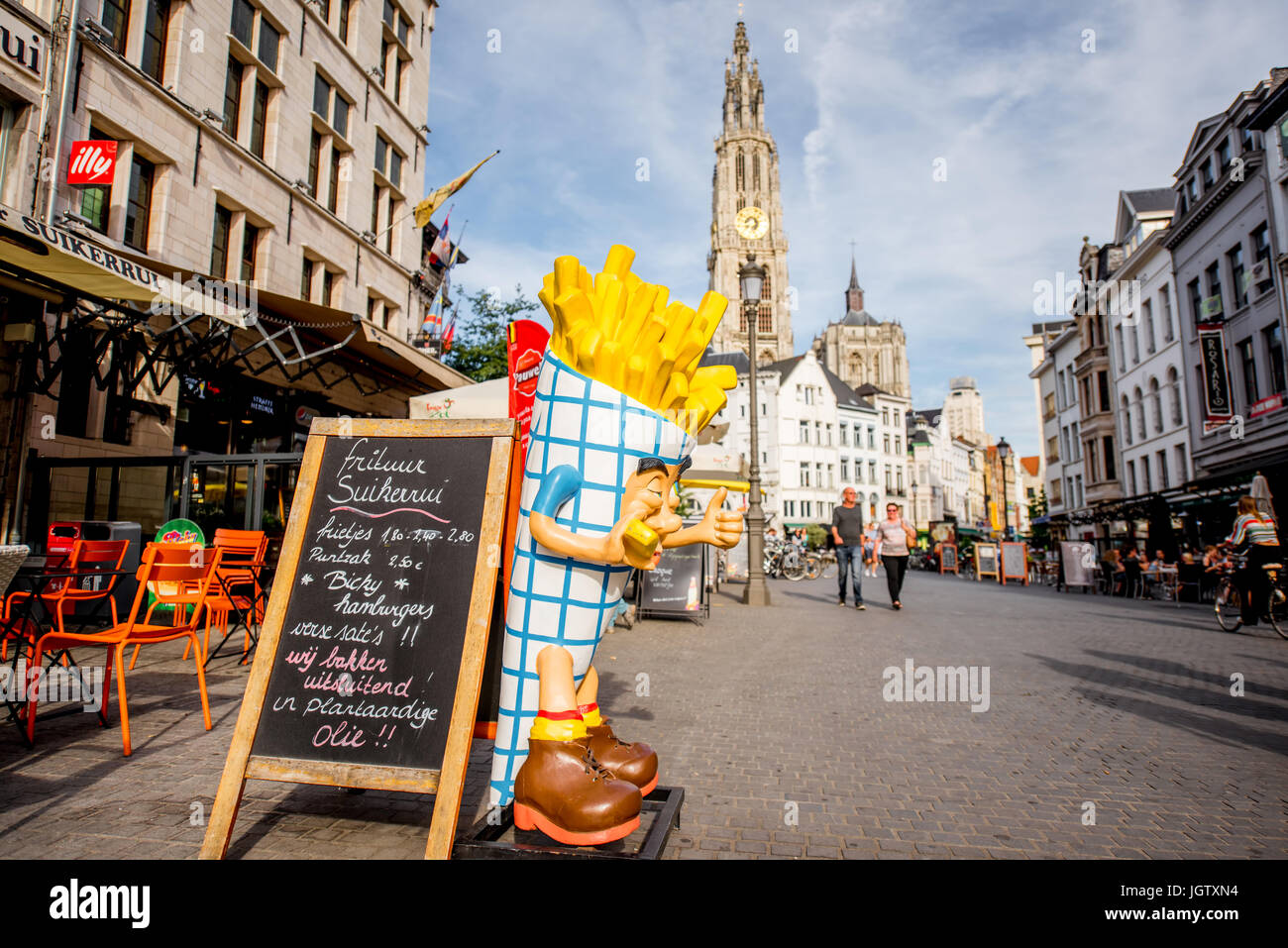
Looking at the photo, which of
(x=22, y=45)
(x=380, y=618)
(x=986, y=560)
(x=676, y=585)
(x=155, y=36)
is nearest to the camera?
(x=380, y=618)

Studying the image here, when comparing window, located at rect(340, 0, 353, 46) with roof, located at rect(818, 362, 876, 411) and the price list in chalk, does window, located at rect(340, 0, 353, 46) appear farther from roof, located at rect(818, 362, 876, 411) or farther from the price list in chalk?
roof, located at rect(818, 362, 876, 411)

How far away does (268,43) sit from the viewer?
1484 centimetres

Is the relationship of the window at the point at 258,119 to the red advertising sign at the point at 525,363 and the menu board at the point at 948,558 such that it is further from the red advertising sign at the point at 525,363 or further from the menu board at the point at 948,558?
the menu board at the point at 948,558

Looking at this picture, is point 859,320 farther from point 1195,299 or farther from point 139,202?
point 139,202

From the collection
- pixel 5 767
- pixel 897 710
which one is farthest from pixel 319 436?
pixel 897 710

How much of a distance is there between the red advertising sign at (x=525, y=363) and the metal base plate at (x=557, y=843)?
225cm

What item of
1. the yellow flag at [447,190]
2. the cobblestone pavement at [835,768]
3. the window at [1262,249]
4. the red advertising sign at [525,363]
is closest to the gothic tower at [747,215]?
the window at [1262,249]

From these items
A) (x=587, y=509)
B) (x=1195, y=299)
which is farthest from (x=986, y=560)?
(x=587, y=509)

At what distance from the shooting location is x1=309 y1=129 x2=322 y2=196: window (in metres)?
16.4

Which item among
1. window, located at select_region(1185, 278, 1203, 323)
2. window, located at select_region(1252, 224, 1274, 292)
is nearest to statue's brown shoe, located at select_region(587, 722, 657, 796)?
window, located at select_region(1252, 224, 1274, 292)

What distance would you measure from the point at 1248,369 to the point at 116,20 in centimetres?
2989

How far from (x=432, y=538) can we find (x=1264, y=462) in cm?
2476

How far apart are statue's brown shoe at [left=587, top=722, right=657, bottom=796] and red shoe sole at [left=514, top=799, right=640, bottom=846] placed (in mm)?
332
